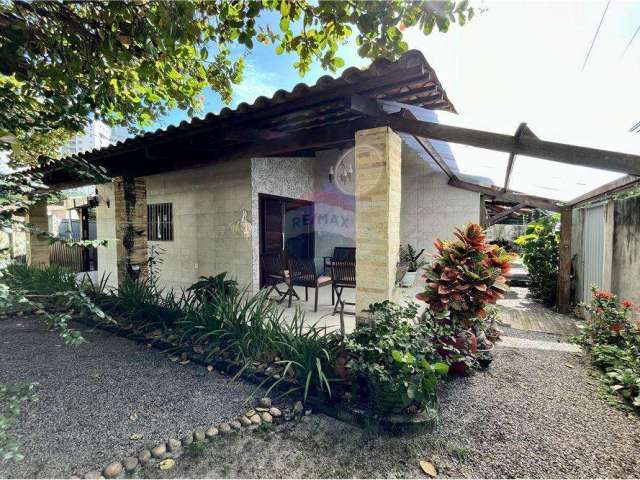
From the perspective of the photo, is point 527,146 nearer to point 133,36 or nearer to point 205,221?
point 133,36

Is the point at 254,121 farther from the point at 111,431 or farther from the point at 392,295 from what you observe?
the point at 111,431

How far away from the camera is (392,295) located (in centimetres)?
330

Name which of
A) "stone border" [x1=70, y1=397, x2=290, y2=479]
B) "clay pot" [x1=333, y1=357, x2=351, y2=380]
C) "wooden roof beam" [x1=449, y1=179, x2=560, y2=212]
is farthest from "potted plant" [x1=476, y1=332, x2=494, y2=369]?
"wooden roof beam" [x1=449, y1=179, x2=560, y2=212]

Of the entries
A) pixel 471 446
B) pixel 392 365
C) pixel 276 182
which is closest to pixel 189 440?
pixel 392 365

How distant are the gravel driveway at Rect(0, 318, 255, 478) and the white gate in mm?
6056

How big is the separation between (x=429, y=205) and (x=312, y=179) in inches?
127

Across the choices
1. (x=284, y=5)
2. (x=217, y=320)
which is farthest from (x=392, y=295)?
(x=284, y=5)

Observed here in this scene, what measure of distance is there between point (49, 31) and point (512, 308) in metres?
8.74

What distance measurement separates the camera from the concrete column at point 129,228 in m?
5.55

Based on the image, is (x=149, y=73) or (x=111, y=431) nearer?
(x=111, y=431)

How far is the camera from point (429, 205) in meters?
7.31

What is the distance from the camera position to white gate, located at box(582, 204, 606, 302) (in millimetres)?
4945

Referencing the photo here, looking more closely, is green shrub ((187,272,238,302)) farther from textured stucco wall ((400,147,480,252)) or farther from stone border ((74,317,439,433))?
textured stucco wall ((400,147,480,252))

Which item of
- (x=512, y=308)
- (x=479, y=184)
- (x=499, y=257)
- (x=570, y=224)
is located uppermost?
(x=479, y=184)
